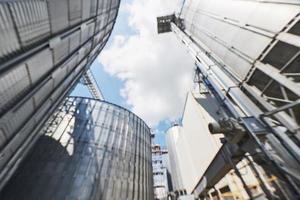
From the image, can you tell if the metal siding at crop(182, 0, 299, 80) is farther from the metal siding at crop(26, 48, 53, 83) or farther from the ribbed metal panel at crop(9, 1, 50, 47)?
the metal siding at crop(26, 48, 53, 83)

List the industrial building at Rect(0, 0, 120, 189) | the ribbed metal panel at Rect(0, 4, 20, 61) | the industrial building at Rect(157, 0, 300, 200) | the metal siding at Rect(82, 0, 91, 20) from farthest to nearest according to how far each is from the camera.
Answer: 1. the metal siding at Rect(82, 0, 91, 20)
2. the industrial building at Rect(157, 0, 300, 200)
3. the industrial building at Rect(0, 0, 120, 189)
4. the ribbed metal panel at Rect(0, 4, 20, 61)

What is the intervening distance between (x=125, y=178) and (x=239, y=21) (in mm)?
14902

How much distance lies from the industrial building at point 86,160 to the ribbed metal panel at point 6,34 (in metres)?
9.75

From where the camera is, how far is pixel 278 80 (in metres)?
Answer: 5.38

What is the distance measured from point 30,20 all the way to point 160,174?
103 feet

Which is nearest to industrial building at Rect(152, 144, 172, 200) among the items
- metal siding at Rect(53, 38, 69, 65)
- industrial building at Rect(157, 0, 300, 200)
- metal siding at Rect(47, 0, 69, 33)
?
industrial building at Rect(157, 0, 300, 200)

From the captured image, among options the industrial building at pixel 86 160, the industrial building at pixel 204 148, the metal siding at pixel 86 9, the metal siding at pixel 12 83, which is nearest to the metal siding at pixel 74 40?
the metal siding at pixel 86 9

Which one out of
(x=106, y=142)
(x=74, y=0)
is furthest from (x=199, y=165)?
(x=74, y=0)

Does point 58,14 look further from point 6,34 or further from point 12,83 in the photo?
point 12,83

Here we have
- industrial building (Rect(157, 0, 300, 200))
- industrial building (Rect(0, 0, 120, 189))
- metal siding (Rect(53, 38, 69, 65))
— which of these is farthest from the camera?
metal siding (Rect(53, 38, 69, 65))

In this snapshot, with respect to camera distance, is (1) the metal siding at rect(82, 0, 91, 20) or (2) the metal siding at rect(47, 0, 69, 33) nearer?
(2) the metal siding at rect(47, 0, 69, 33)

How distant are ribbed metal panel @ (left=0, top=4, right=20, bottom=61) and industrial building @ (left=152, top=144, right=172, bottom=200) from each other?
86.3ft

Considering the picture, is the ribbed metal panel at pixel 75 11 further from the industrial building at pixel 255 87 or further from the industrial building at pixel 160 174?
the industrial building at pixel 160 174

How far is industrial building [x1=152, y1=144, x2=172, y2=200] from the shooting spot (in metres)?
29.0
